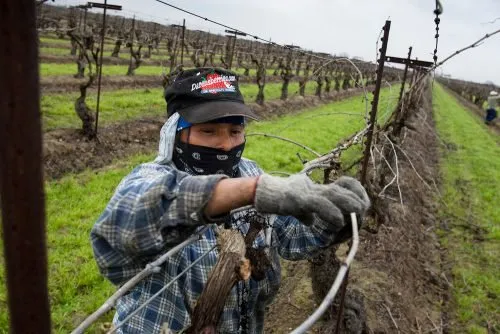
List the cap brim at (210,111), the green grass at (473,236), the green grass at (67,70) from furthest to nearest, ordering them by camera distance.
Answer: the green grass at (67,70)
the green grass at (473,236)
the cap brim at (210,111)

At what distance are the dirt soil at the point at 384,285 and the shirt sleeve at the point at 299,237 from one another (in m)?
1.68

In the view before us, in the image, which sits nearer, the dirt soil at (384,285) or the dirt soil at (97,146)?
the dirt soil at (384,285)

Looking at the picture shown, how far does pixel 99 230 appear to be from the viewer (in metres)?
1.50

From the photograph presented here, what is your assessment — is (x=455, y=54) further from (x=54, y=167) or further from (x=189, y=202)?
(x=54, y=167)

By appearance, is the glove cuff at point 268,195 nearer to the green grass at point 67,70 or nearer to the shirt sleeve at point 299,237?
the shirt sleeve at point 299,237

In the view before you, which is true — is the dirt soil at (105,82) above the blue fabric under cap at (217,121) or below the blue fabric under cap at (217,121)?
below

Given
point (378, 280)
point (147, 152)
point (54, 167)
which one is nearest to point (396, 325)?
point (378, 280)

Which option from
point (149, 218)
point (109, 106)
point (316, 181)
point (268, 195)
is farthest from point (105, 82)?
point (268, 195)

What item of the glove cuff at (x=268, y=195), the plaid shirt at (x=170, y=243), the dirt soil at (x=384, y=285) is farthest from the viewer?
the dirt soil at (x=384, y=285)

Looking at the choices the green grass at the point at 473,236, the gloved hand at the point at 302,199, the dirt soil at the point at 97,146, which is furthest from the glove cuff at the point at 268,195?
the dirt soil at the point at 97,146

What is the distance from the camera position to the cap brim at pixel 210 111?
5.99 ft

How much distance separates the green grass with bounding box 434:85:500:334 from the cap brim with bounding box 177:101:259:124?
13.5 ft

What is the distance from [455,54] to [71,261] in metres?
4.35

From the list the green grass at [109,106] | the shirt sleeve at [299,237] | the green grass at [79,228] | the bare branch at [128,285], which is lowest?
the green grass at [79,228]
